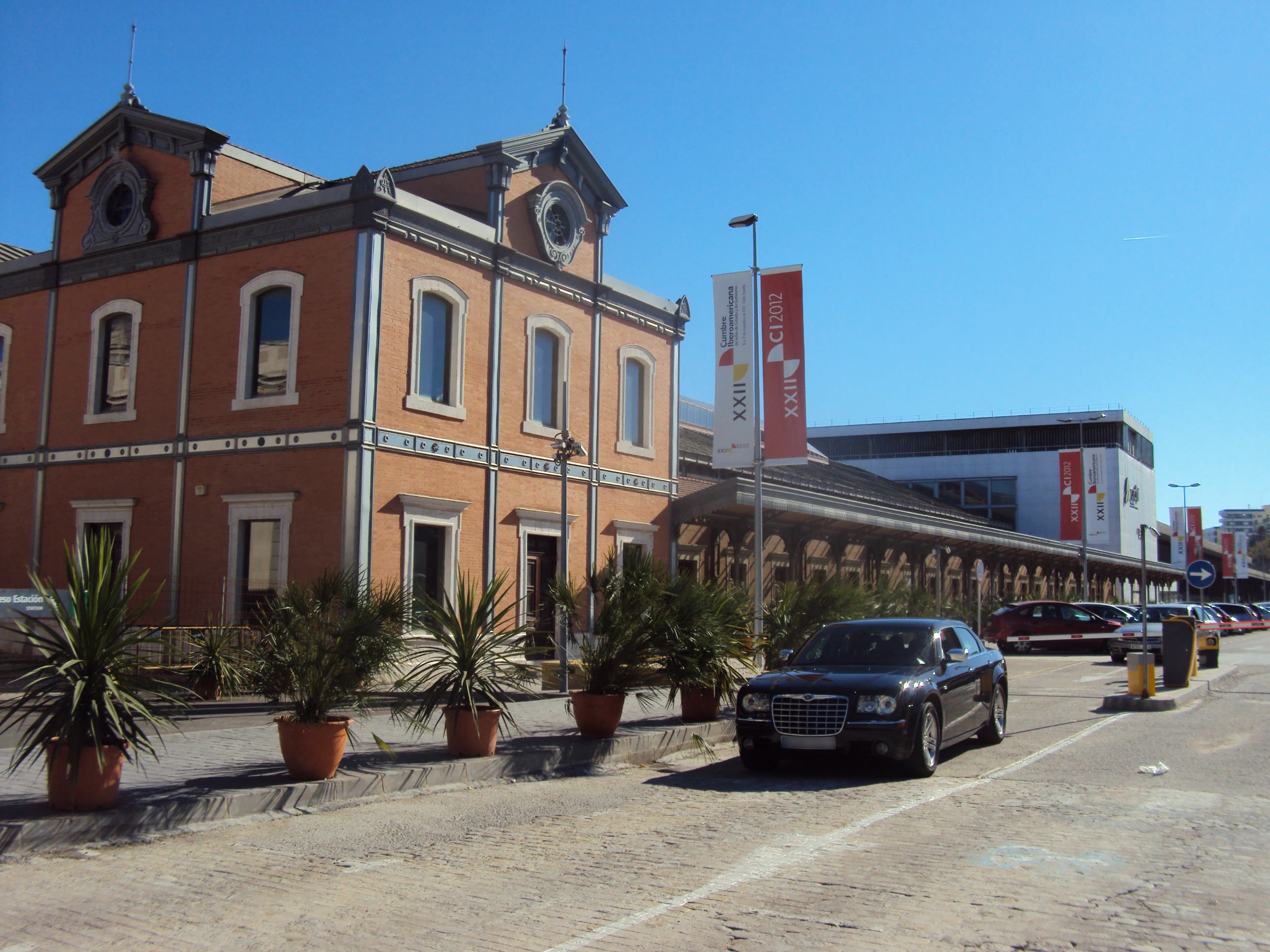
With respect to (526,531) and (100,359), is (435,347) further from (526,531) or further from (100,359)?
(100,359)

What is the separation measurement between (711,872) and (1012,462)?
76302 millimetres

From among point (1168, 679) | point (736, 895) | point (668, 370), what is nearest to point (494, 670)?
point (736, 895)

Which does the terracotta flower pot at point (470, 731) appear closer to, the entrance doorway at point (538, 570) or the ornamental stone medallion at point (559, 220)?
the entrance doorway at point (538, 570)

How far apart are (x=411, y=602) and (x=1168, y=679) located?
51.3 ft

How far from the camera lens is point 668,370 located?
1077 inches

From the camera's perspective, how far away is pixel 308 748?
948cm

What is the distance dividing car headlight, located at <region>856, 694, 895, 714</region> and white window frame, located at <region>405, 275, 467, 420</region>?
466 inches

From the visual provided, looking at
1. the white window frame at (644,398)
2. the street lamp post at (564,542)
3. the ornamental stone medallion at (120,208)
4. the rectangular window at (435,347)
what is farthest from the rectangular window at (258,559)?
the white window frame at (644,398)

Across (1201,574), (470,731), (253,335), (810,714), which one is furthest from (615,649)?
(1201,574)

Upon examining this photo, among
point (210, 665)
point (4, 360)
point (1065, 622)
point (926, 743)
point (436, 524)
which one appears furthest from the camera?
point (1065, 622)

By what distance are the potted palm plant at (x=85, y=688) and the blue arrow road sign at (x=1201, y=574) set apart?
19834mm

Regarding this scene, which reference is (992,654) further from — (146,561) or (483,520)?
(146,561)

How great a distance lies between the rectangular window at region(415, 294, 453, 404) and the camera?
20.5 m

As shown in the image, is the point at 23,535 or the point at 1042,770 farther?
the point at 23,535
